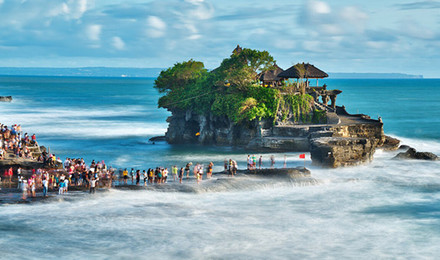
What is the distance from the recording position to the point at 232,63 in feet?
212

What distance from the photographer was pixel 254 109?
60.2m

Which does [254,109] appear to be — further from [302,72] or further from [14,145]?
[14,145]

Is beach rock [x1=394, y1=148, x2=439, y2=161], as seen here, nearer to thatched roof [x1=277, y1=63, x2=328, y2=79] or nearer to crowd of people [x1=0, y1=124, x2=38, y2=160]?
thatched roof [x1=277, y1=63, x2=328, y2=79]

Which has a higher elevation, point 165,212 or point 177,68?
point 177,68

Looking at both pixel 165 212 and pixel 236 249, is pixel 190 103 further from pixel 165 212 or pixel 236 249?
pixel 236 249

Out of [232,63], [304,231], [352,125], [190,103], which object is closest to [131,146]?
[190,103]

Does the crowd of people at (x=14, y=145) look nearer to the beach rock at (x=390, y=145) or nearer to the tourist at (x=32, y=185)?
the tourist at (x=32, y=185)

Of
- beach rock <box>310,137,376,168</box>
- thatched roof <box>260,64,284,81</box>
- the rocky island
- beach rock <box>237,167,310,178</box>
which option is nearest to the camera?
beach rock <box>237,167,310,178</box>

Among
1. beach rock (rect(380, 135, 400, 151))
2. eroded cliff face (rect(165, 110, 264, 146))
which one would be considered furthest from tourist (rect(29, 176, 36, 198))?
beach rock (rect(380, 135, 400, 151))

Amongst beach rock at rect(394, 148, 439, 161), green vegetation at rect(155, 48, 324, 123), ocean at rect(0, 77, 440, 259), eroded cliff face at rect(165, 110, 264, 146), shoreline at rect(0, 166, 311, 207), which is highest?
green vegetation at rect(155, 48, 324, 123)

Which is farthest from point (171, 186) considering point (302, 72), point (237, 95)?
point (302, 72)

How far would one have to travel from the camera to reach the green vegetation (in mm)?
61031

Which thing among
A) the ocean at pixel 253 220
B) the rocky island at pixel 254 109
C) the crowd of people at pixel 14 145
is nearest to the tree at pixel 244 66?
the rocky island at pixel 254 109

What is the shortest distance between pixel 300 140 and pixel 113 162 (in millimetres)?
18381
